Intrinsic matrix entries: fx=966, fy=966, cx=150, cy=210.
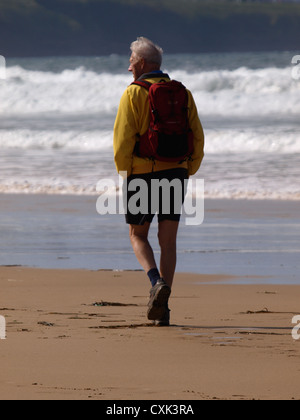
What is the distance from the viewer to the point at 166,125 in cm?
551

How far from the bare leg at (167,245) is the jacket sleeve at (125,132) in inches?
18.7

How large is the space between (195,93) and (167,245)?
26.5 meters

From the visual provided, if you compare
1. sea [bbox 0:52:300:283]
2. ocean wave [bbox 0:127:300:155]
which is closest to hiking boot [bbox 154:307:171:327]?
sea [bbox 0:52:300:283]

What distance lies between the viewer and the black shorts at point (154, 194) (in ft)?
18.5

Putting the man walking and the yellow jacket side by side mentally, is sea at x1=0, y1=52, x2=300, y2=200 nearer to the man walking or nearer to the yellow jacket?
the man walking

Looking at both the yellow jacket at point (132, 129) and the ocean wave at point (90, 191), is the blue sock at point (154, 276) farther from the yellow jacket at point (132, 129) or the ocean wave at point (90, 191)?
the ocean wave at point (90, 191)

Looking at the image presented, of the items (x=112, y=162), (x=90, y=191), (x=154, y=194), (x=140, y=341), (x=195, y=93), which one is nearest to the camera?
(x=140, y=341)

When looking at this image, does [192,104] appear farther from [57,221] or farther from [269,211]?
[269,211]

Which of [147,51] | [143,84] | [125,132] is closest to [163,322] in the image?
[125,132]

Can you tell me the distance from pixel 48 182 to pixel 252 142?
22.3ft

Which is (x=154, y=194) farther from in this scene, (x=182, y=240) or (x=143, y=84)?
(x=182, y=240)

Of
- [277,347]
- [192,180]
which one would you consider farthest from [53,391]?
[192,180]

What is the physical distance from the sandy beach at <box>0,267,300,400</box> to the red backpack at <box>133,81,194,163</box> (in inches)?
39.7

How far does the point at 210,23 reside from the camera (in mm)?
79625
